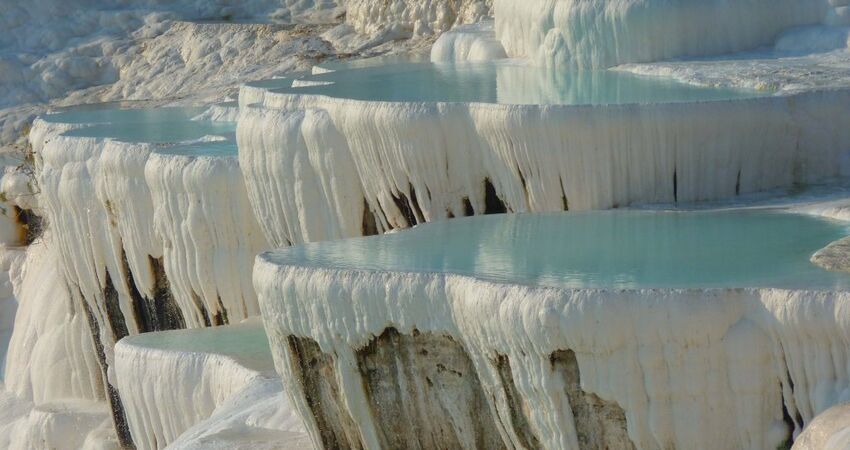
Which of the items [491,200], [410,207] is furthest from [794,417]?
[410,207]

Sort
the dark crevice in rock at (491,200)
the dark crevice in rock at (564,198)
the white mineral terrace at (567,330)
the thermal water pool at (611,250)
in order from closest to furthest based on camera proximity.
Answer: the white mineral terrace at (567,330) → the thermal water pool at (611,250) → the dark crevice in rock at (564,198) → the dark crevice in rock at (491,200)

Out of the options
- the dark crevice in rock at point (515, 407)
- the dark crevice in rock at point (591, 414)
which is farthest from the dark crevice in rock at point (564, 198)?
the dark crevice in rock at point (591, 414)

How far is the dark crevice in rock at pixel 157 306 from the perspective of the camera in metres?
11.4

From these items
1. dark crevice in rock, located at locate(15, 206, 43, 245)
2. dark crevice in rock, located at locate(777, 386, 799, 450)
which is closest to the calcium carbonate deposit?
dark crevice in rock, located at locate(777, 386, 799, 450)

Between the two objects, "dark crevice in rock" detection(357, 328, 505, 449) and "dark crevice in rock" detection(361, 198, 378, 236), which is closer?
"dark crevice in rock" detection(357, 328, 505, 449)

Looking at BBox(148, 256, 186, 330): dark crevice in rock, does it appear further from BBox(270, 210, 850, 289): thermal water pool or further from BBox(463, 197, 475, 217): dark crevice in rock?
BBox(270, 210, 850, 289): thermal water pool

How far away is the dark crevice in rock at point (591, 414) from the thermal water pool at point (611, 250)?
32 cm

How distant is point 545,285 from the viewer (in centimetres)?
664

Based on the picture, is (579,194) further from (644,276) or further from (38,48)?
(38,48)

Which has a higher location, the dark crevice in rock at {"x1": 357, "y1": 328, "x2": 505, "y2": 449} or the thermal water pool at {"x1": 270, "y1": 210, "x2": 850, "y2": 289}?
the thermal water pool at {"x1": 270, "y1": 210, "x2": 850, "y2": 289}

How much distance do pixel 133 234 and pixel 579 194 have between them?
369 cm

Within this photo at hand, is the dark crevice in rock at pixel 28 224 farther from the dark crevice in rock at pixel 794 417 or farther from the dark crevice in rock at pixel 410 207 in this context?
the dark crevice in rock at pixel 794 417

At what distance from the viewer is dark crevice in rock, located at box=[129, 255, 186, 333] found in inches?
448

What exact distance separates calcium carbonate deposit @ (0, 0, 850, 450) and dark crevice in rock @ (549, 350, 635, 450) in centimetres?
1
